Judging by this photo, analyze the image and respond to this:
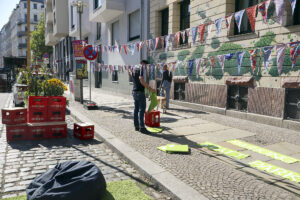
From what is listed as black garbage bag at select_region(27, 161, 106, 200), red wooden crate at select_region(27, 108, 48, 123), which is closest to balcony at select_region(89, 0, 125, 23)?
red wooden crate at select_region(27, 108, 48, 123)

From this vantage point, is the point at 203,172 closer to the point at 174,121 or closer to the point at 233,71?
the point at 174,121

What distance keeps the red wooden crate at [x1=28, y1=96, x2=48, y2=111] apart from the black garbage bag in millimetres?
3340

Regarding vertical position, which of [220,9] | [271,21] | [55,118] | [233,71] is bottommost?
[55,118]

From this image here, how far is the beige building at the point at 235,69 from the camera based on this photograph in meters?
7.14

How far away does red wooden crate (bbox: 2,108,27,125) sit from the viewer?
571 cm

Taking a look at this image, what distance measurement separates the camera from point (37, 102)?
20.2ft

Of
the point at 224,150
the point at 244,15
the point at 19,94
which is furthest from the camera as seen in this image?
the point at 19,94

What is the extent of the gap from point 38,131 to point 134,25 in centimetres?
1212

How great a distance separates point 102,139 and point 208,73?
5806 mm

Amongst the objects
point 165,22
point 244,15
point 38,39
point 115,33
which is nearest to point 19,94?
point 165,22

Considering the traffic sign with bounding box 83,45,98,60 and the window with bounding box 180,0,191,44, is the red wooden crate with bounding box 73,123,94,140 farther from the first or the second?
the window with bounding box 180,0,191,44

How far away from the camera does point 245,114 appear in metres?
8.50

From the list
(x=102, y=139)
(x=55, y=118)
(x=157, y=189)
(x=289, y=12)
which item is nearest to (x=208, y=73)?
(x=289, y=12)

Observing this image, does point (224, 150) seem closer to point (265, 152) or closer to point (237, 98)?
point (265, 152)
